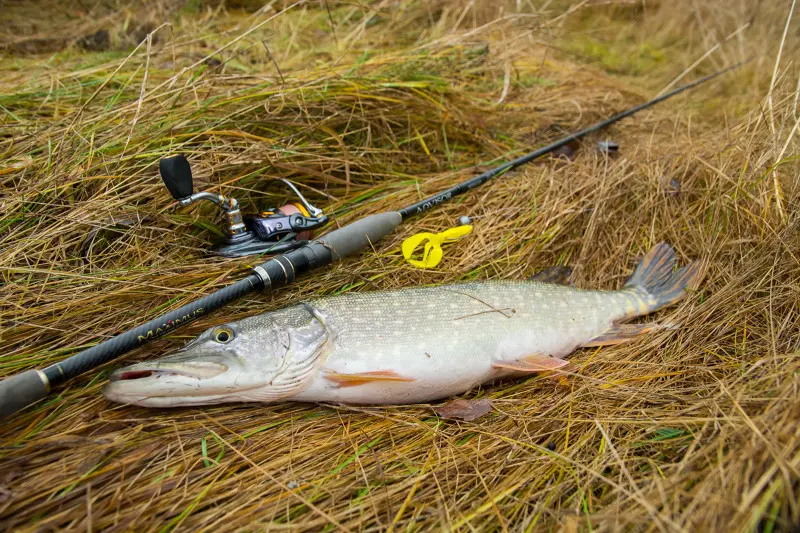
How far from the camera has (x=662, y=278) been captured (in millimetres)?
3037

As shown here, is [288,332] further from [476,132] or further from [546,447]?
[476,132]

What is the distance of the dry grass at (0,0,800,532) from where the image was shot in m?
1.79

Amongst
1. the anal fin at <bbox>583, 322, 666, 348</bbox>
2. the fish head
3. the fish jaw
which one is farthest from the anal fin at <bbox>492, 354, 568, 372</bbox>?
the fish jaw

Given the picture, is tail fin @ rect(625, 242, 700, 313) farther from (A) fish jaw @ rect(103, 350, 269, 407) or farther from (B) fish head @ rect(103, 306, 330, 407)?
(A) fish jaw @ rect(103, 350, 269, 407)

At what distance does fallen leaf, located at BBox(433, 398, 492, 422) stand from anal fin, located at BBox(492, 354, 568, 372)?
0.23 metres

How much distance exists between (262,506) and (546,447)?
1.27 m

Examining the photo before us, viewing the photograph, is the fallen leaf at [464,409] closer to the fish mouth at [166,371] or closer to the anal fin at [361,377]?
the anal fin at [361,377]

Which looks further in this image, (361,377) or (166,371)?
(361,377)

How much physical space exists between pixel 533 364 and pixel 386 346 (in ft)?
2.70

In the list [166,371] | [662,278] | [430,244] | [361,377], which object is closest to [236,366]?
[166,371]

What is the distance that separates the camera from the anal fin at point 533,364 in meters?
2.50

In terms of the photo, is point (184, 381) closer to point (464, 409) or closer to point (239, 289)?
point (239, 289)

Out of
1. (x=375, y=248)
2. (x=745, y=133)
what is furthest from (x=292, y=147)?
(x=745, y=133)

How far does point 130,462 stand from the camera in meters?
1.89
